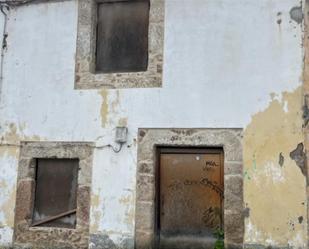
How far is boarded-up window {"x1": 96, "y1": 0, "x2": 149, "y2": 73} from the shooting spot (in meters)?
7.17

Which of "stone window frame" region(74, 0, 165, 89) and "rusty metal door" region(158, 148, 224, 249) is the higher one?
"stone window frame" region(74, 0, 165, 89)

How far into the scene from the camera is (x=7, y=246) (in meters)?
7.15

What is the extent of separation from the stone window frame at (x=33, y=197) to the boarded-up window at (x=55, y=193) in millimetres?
98

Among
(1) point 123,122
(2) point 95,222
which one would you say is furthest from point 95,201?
(1) point 123,122

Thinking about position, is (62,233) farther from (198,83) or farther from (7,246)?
(198,83)

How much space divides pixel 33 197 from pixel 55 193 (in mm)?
337

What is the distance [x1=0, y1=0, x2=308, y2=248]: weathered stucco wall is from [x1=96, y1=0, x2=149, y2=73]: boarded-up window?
0.38 metres

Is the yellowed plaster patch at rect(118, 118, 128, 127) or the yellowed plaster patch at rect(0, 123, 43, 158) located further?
the yellowed plaster patch at rect(0, 123, 43, 158)

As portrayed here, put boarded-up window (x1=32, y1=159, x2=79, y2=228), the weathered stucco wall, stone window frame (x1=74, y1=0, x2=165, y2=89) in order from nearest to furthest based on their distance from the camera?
the weathered stucco wall, stone window frame (x1=74, y1=0, x2=165, y2=89), boarded-up window (x1=32, y1=159, x2=79, y2=228)

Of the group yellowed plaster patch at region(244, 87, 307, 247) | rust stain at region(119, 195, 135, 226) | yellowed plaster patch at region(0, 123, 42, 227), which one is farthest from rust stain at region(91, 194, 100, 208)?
yellowed plaster patch at region(244, 87, 307, 247)

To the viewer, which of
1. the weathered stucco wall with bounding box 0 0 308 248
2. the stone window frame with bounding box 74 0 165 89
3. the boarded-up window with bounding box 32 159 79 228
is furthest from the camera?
the boarded-up window with bounding box 32 159 79 228

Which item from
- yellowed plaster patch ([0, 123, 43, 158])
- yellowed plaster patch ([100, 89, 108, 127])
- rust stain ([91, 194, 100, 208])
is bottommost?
rust stain ([91, 194, 100, 208])

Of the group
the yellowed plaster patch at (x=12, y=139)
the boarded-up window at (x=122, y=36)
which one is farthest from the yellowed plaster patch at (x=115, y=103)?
the yellowed plaster patch at (x=12, y=139)

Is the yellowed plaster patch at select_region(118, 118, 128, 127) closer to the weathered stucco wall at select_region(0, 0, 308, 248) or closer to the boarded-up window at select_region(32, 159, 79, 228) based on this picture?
the weathered stucco wall at select_region(0, 0, 308, 248)
